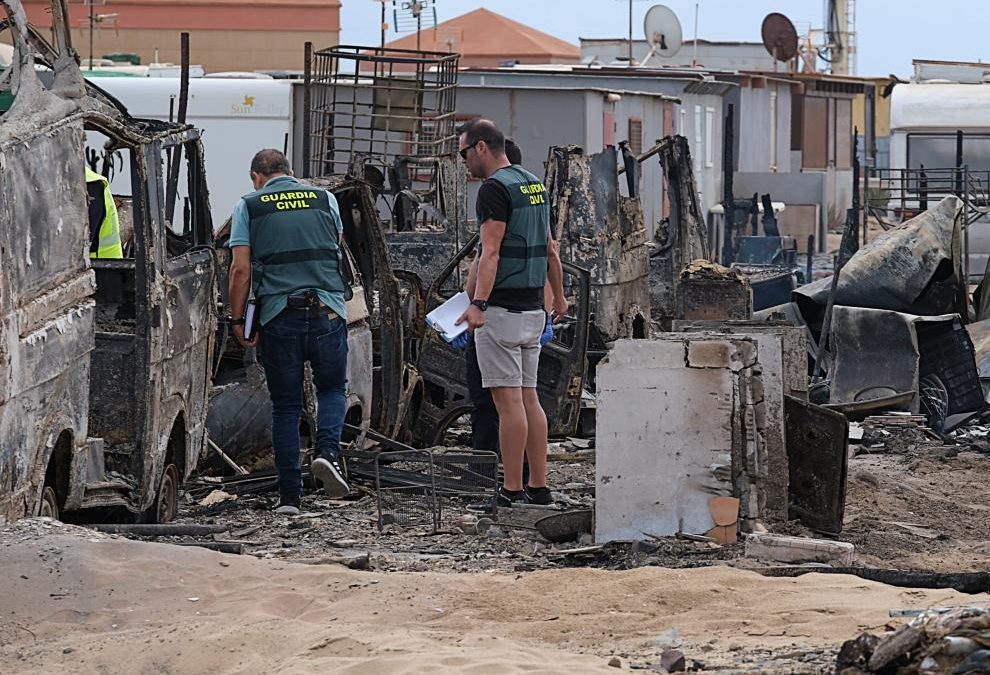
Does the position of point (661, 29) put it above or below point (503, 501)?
above

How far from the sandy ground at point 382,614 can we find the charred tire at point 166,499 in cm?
132

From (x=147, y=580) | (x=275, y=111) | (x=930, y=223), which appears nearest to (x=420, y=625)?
(x=147, y=580)

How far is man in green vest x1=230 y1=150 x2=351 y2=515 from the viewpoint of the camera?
8.55m

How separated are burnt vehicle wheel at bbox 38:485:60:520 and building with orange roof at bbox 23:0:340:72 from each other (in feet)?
109

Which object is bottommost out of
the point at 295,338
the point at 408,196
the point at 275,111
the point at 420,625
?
the point at 420,625

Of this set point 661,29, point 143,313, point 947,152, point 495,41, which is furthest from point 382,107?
point 495,41

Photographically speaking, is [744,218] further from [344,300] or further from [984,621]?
[984,621]

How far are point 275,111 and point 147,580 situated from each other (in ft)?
57.4

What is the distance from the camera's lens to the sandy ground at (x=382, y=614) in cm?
543

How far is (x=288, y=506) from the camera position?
867 centimetres

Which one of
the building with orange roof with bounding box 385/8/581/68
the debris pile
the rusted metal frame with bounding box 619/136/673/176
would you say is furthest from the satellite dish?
the debris pile

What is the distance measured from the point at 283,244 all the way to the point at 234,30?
32556 millimetres

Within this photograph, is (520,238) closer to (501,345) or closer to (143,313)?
(501,345)

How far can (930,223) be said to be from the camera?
1476 cm
